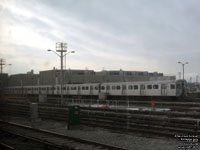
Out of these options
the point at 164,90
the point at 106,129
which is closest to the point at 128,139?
the point at 106,129

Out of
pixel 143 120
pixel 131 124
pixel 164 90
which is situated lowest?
pixel 131 124

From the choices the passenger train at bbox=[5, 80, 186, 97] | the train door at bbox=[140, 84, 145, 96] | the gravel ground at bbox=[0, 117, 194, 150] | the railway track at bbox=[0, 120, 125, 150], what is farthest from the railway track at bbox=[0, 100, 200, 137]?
the train door at bbox=[140, 84, 145, 96]

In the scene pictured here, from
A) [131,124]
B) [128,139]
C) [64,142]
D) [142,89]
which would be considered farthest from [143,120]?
[142,89]

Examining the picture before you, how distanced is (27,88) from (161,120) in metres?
60.8

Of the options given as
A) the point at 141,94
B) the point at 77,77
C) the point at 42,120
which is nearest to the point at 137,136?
the point at 42,120

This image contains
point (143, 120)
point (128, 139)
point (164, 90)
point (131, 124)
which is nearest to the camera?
point (128, 139)

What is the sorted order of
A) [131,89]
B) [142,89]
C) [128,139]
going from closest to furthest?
[128,139], [142,89], [131,89]

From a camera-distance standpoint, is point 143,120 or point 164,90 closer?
point 143,120

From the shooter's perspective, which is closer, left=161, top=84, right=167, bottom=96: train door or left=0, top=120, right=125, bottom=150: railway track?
left=0, top=120, right=125, bottom=150: railway track

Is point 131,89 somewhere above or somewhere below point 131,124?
above

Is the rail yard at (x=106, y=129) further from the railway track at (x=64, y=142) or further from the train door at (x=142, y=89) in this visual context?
the train door at (x=142, y=89)

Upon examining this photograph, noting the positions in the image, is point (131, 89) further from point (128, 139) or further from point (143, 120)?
point (128, 139)

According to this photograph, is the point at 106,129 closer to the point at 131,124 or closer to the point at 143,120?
the point at 131,124

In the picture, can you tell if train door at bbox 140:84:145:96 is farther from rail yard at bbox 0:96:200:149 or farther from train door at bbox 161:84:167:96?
rail yard at bbox 0:96:200:149
